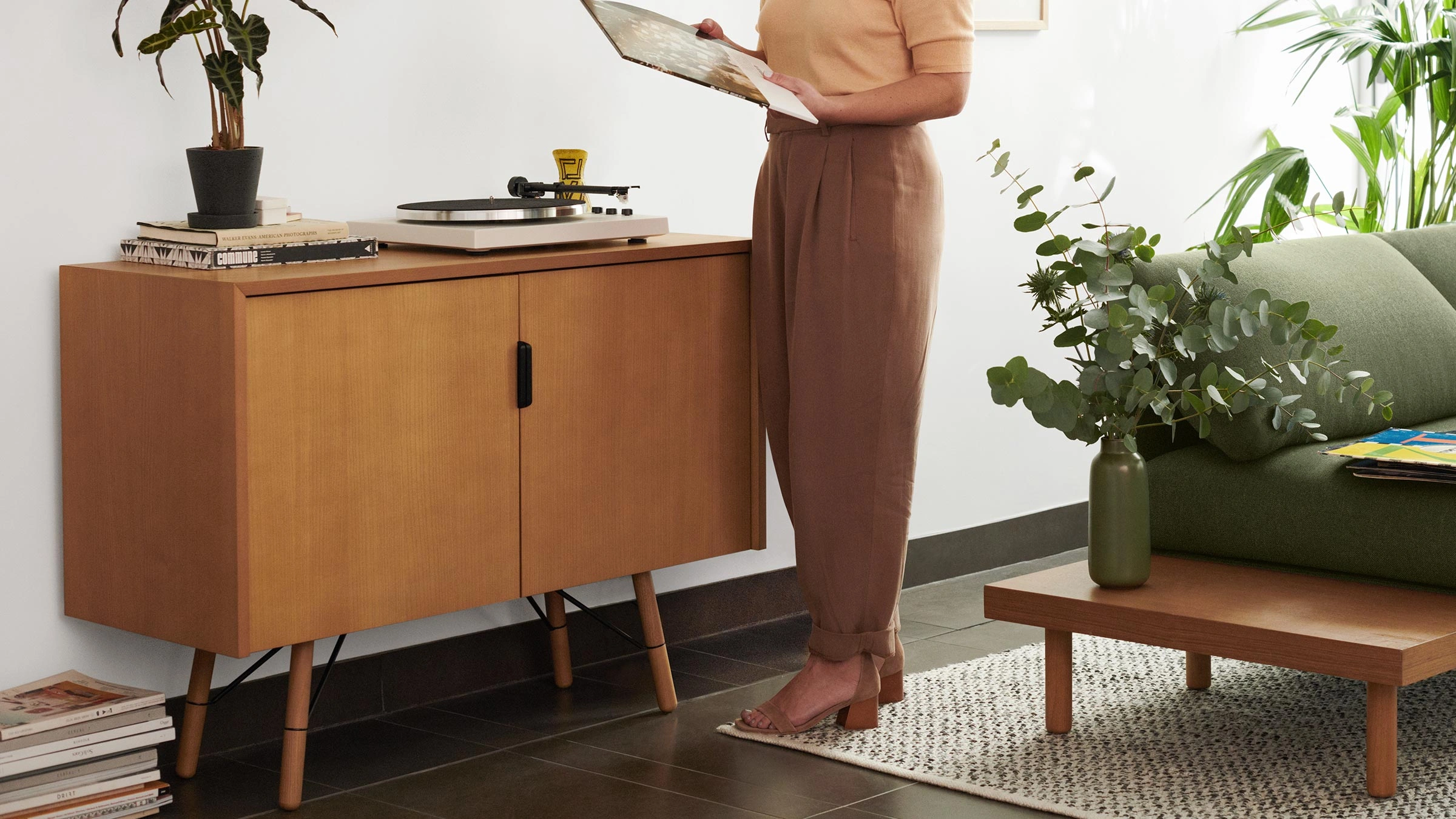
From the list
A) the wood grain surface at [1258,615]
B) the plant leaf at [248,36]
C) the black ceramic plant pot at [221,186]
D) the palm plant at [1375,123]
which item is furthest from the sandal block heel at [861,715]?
the palm plant at [1375,123]

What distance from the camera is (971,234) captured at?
166 inches

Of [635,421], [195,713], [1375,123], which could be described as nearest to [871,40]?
[635,421]

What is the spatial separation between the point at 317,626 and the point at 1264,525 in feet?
5.31

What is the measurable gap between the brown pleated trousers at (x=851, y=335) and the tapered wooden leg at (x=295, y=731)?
873mm

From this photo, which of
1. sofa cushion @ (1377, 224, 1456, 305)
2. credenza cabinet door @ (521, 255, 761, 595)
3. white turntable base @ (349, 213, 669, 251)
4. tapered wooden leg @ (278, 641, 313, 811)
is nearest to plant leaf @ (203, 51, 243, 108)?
white turntable base @ (349, 213, 669, 251)

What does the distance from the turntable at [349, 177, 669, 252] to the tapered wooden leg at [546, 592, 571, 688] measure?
29.6 inches

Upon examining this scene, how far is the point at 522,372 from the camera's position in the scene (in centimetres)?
271

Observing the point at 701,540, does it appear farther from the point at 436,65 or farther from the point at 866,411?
the point at 436,65

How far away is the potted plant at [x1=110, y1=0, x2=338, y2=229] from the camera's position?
2.55 m

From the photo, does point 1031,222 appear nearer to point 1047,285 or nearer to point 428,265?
point 1047,285

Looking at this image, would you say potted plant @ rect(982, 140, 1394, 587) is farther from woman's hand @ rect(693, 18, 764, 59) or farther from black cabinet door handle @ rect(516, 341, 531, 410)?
black cabinet door handle @ rect(516, 341, 531, 410)

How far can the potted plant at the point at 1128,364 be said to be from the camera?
8.87ft

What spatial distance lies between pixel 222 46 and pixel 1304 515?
196 centimetres

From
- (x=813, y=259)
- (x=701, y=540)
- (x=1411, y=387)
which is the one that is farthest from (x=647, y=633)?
(x=1411, y=387)
